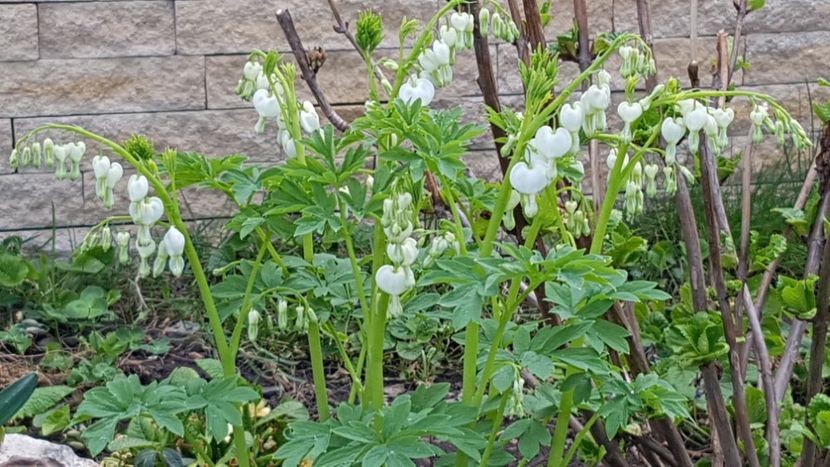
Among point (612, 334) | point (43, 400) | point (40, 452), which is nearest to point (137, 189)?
point (612, 334)

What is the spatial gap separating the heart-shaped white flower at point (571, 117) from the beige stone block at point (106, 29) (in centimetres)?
251

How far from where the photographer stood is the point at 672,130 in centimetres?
162

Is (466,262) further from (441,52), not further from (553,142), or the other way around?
(441,52)

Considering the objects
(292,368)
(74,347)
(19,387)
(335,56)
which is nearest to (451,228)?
(19,387)

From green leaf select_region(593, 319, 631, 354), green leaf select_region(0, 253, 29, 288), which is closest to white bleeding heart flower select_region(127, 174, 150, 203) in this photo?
green leaf select_region(593, 319, 631, 354)

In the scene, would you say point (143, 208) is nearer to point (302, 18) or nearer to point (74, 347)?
point (74, 347)

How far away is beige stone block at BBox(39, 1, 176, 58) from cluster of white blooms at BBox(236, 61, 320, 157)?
196cm

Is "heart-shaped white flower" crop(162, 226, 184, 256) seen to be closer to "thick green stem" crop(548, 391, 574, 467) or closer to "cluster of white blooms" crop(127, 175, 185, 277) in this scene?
"cluster of white blooms" crop(127, 175, 185, 277)

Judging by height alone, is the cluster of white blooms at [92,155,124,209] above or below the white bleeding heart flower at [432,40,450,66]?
below

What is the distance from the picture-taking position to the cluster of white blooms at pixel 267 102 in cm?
182

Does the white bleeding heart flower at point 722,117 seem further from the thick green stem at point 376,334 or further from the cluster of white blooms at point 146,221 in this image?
the cluster of white blooms at point 146,221

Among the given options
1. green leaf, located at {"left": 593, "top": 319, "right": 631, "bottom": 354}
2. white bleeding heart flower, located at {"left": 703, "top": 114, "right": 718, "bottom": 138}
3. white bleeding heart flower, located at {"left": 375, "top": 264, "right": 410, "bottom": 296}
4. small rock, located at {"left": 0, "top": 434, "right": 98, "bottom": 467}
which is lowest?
small rock, located at {"left": 0, "top": 434, "right": 98, "bottom": 467}

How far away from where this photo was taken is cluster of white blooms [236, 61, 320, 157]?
1819 mm

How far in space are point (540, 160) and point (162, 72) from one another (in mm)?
2515
